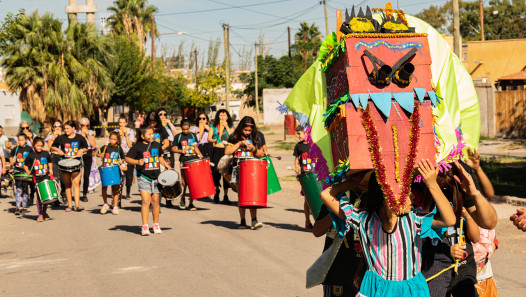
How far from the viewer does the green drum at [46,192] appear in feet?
41.7

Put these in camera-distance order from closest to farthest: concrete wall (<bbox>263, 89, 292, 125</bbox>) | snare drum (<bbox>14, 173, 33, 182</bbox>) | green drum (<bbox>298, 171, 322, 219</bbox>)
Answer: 1. green drum (<bbox>298, 171, 322, 219</bbox>)
2. snare drum (<bbox>14, 173, 33, 182</bbox>)
3. concrete wall (<bbox>263, 89, 292, 125</bbox>)

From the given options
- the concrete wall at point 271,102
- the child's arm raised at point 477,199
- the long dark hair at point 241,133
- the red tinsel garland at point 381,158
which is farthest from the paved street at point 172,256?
the concrete wall at point 271,102

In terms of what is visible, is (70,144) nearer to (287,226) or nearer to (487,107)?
(287,226)

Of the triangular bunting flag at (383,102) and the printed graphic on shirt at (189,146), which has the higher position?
the triangular bunting flag at (383,102)

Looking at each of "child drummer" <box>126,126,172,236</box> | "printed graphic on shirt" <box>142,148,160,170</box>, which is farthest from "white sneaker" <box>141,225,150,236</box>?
"printed graphic on shirt" <box>142,148,160,170</box>

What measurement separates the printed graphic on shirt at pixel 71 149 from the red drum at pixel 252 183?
4.59 meters

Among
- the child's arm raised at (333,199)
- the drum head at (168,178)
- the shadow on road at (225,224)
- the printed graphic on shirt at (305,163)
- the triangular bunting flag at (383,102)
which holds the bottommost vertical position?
the shadow on road at (225,224)

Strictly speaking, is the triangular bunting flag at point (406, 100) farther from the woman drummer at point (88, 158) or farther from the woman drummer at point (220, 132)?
the woman drummer at point (88, 158)

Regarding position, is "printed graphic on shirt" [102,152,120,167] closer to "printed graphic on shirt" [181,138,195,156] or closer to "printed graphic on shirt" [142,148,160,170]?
"printed graphic on shirt" [181,138,195,156]

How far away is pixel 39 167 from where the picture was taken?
43.0ft

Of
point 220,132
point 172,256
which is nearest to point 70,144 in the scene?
point 220,132

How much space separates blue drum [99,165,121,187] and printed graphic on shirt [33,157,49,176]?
1.06 meters

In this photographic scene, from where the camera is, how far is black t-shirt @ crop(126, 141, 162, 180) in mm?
11047

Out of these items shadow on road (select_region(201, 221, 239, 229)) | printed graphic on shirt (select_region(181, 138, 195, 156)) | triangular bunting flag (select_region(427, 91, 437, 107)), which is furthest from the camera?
printed graphic on shirt (select_region(181, 138, 195, 156))
